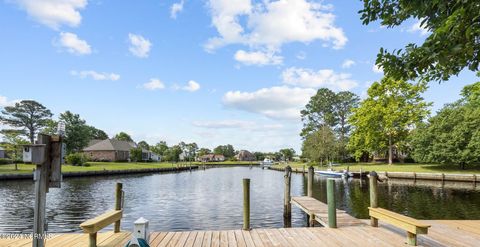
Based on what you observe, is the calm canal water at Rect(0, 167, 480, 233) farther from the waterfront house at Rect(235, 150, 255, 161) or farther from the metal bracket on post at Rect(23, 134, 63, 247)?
the waterfront house at Rect(235, 150, 255, 161)

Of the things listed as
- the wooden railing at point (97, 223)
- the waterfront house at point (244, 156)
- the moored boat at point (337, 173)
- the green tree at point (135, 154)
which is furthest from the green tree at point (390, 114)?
the waterfront house at point (244, 156)

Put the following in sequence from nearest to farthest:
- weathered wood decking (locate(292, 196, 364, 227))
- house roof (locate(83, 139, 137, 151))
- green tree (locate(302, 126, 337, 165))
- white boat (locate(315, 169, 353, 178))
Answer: weathered wood decking (locate(292, 196, 364, 227)), white boat (locate(315, 169, 353, 178)), green tree (locate(302, 126, 337, 165)), house roof (locate(83, 139, 137, 151))

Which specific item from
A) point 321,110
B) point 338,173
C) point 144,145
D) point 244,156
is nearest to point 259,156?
point 244,156

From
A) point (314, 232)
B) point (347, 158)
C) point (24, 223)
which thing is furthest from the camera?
point (347, 158)

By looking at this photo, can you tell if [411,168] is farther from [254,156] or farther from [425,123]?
[254,156]

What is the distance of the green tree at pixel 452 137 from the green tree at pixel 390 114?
4.43 metres

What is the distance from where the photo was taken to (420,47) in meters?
5.41

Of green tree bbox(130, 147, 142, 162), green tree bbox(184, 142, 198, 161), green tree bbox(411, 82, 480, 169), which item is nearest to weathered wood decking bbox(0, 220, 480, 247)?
green tree bbox(411, 82, 480, 169)

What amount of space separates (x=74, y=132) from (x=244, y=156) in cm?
11688

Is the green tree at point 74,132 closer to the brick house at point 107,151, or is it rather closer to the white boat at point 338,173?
the brick house at point 107,151

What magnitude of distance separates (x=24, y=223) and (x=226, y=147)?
163740 millimetres

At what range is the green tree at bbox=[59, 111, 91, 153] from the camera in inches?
2739

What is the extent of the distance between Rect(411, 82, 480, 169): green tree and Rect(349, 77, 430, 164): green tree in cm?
443

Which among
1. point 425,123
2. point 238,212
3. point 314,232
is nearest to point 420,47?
point 314,232
